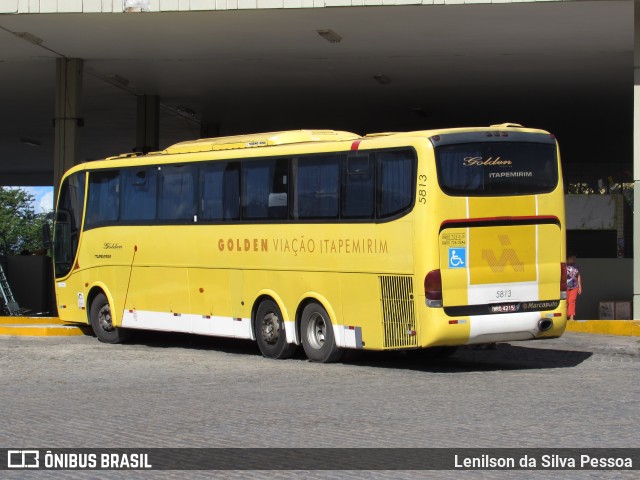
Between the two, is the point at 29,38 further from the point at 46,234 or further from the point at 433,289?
the point at 433,289

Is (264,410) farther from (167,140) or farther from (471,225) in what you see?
(167,140)

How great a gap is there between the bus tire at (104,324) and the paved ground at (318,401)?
85.0 inches

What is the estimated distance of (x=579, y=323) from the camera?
22.3 meters

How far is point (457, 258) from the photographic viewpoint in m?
15.0

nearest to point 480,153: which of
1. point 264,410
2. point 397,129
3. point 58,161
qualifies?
point 264,410

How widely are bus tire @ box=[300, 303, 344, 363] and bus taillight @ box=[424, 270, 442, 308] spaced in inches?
82.6

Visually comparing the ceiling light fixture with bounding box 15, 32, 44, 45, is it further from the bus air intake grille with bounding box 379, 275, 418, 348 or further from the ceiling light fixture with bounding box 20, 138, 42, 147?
the ceiling light fixture with bounding box 20, 138, 42, 147

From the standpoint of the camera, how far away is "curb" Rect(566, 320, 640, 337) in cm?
2117

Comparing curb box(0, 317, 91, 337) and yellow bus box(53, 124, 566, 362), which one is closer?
yellow bus box(53, 124, 566, 362)

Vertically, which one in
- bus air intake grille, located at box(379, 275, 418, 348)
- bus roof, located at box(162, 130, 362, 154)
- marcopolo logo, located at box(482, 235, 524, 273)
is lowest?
bus air intake grille, located at box(379, 275, 418, 348)

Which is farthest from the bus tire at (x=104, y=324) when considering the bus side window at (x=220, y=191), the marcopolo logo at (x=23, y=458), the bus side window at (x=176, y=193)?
the marcopolo logo at (x=23, y=458)

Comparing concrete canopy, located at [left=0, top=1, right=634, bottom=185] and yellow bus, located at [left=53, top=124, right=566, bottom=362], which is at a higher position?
concrete canopy, located at [left=0, top=1, right=634, bottom=185]

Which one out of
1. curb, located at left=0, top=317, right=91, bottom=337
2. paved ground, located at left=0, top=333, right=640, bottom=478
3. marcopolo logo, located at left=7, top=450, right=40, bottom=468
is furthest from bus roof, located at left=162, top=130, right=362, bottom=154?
marcopolo logo, located at left=7, top=450, right=40, bottom=468

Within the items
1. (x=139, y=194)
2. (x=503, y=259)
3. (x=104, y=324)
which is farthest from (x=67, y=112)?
(x=503, y=259)
